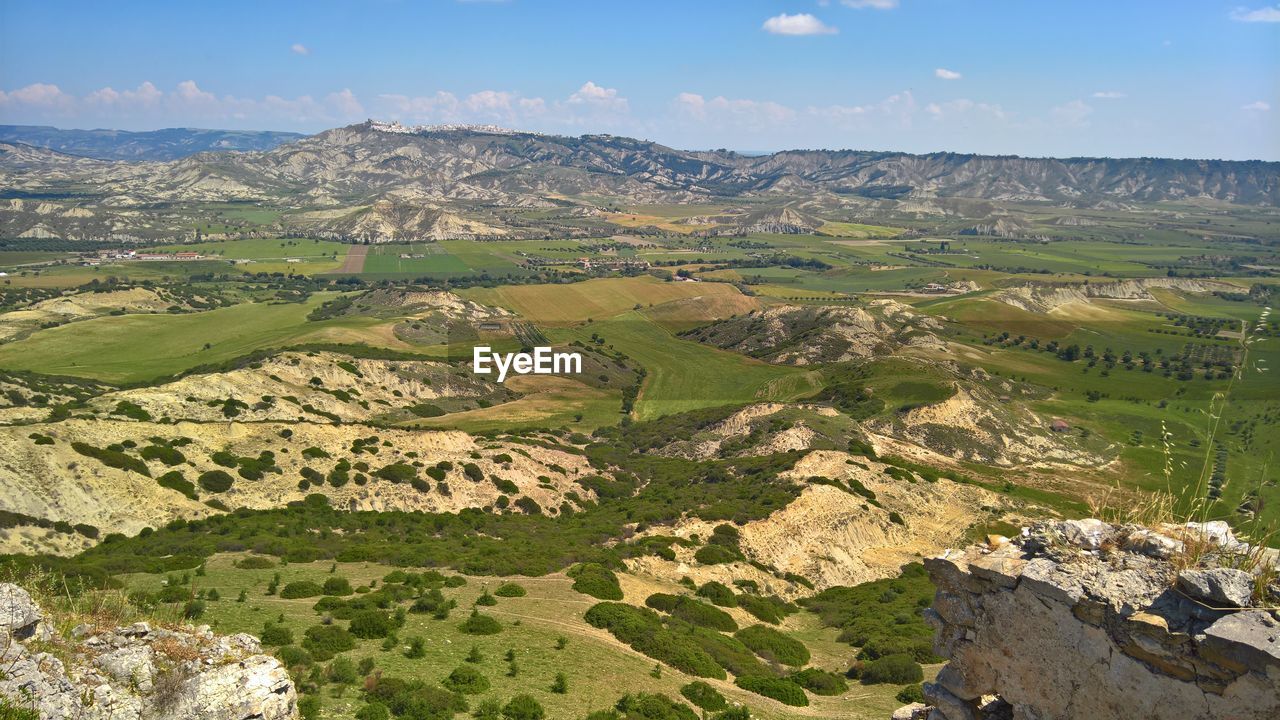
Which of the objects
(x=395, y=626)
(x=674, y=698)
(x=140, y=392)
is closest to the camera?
(x=674, y=698)

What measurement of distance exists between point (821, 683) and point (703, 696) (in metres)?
8.00

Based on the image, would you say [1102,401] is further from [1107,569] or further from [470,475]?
[1107,569]

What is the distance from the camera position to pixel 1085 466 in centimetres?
9731

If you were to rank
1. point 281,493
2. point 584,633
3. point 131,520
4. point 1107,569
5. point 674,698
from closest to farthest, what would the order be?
point 1107,569, point 674,698, point 584,633, point 131,520, point 281,493

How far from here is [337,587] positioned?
30625 millimetres

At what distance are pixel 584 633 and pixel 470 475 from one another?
34393 millimetres

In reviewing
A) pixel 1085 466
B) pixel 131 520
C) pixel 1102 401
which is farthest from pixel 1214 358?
pixel 131 520

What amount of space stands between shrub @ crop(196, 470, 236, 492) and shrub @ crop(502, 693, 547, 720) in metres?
38.9

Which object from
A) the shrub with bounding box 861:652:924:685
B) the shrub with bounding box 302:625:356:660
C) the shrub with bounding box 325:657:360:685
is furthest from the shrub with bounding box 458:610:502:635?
the shrub with bounding box 861:652:924:685

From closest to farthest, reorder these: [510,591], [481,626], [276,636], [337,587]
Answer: [276,636]
[481,626]
[337,587]
[510,591]

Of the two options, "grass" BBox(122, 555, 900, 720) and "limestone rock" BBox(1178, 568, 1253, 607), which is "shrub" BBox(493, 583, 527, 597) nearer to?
"grass" BBox(122, 555, 900, 720)

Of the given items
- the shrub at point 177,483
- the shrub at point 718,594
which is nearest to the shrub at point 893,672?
the shrub at point 718,594

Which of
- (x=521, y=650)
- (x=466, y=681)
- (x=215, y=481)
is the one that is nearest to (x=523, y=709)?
(x=466, y=681)

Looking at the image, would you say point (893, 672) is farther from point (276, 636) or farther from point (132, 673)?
point (132, 673)
